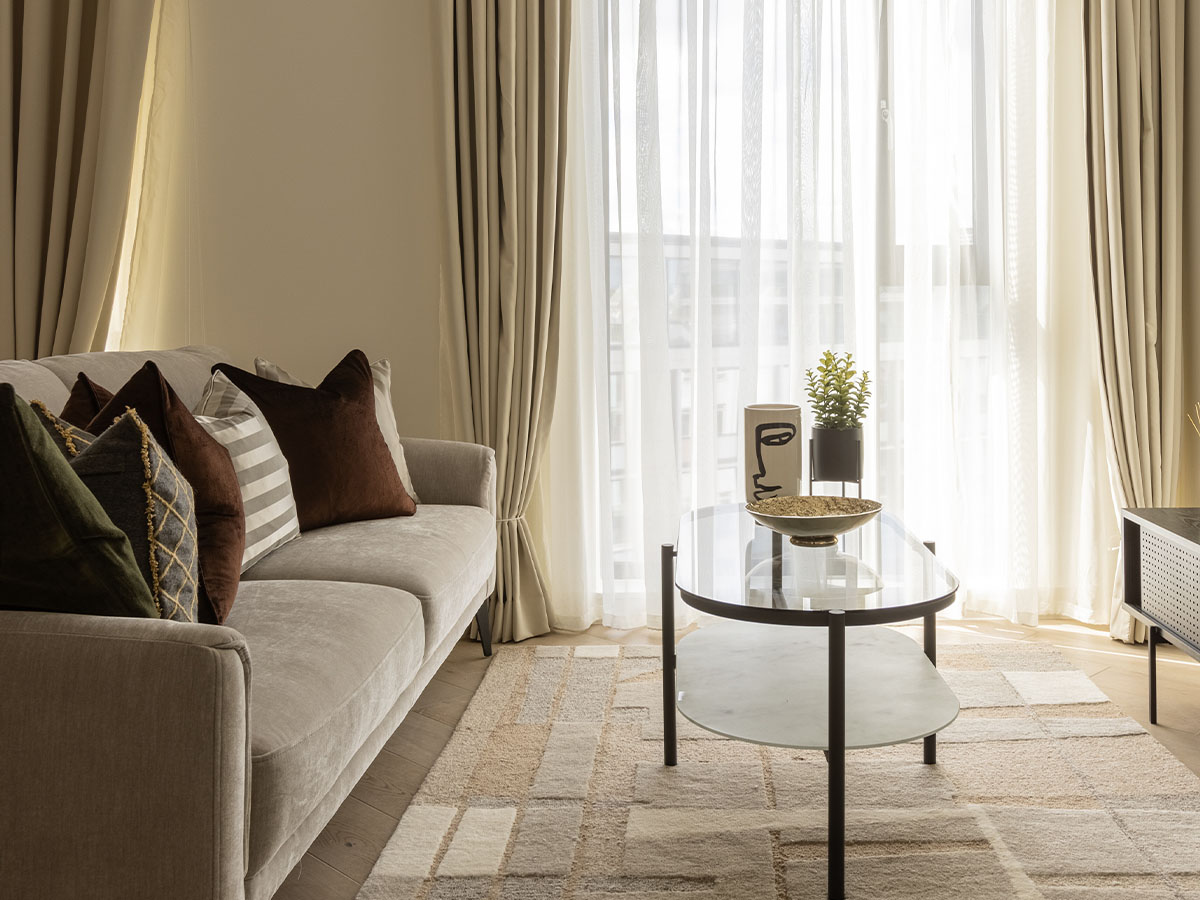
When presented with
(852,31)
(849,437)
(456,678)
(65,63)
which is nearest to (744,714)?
(849,437)

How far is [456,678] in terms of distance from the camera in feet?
9.79

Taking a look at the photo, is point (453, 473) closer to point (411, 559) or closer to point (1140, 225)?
point (411, 559)

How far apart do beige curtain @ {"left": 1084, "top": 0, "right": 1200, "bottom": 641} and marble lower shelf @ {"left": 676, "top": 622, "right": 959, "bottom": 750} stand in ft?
4.28

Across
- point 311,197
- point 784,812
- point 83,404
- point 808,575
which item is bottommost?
point 784,812

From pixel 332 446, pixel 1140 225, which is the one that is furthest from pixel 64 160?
pixel 1140 225

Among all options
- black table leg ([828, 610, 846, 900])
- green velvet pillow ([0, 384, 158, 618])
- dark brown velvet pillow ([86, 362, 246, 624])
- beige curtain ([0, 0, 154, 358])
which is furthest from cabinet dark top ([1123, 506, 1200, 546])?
beige curtain ([0, 0, 154, 358])

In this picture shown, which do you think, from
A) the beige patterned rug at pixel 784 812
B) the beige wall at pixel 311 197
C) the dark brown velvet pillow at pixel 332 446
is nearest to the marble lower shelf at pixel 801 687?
the beige patterned rug at pixel 784 812

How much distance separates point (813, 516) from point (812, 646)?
40 cm

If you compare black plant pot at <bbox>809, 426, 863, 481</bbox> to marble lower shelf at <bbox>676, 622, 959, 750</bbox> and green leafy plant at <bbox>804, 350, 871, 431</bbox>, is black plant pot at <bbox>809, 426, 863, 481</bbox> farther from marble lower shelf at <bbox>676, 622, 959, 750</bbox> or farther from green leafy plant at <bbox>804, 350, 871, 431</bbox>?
marble lower shelf at <bbox>676, 622, 959, 750</bbox>

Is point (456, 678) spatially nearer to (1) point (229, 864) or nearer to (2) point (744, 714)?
(2) point (744, 714)

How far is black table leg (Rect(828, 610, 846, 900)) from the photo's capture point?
171 cm

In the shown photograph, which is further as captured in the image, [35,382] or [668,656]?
[668,656]

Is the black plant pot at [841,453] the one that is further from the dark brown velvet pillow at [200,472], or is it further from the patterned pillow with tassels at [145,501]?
the patterned pillow with tassels at [145,501]

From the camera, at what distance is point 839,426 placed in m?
2.61
